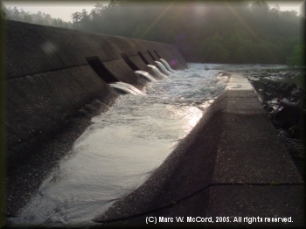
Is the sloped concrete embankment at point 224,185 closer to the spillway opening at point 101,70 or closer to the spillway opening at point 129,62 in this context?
the spillway opening at point 101,70

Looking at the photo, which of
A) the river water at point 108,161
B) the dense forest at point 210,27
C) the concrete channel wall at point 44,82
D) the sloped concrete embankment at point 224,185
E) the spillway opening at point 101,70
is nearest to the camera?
the sloped concrete embankment at point 224,185

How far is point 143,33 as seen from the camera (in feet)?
109

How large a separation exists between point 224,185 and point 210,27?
124ft

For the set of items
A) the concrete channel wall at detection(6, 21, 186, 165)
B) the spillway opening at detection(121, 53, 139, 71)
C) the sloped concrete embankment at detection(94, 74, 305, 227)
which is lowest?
the sloped concrete embankment at detection(94, 74, 305, 227)

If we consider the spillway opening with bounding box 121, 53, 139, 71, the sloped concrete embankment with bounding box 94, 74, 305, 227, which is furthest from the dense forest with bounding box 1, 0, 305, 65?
the sloped concrete embankment with bounding box 94, 74, 305, 227

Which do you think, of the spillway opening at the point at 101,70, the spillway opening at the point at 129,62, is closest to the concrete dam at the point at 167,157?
the spillway opening at the point at 101,70

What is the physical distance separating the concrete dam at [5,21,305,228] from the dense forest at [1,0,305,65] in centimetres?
2568

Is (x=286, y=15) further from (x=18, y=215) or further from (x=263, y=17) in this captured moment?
(x=18, y=215)

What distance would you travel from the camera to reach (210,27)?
3722cm

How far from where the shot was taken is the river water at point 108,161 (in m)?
2.23

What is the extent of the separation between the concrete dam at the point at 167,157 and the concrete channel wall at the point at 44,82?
1cm

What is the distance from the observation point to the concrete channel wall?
3.09m

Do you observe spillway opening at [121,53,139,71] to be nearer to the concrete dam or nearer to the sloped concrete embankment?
the concrete dam

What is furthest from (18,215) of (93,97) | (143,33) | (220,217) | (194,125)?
(143,33)
